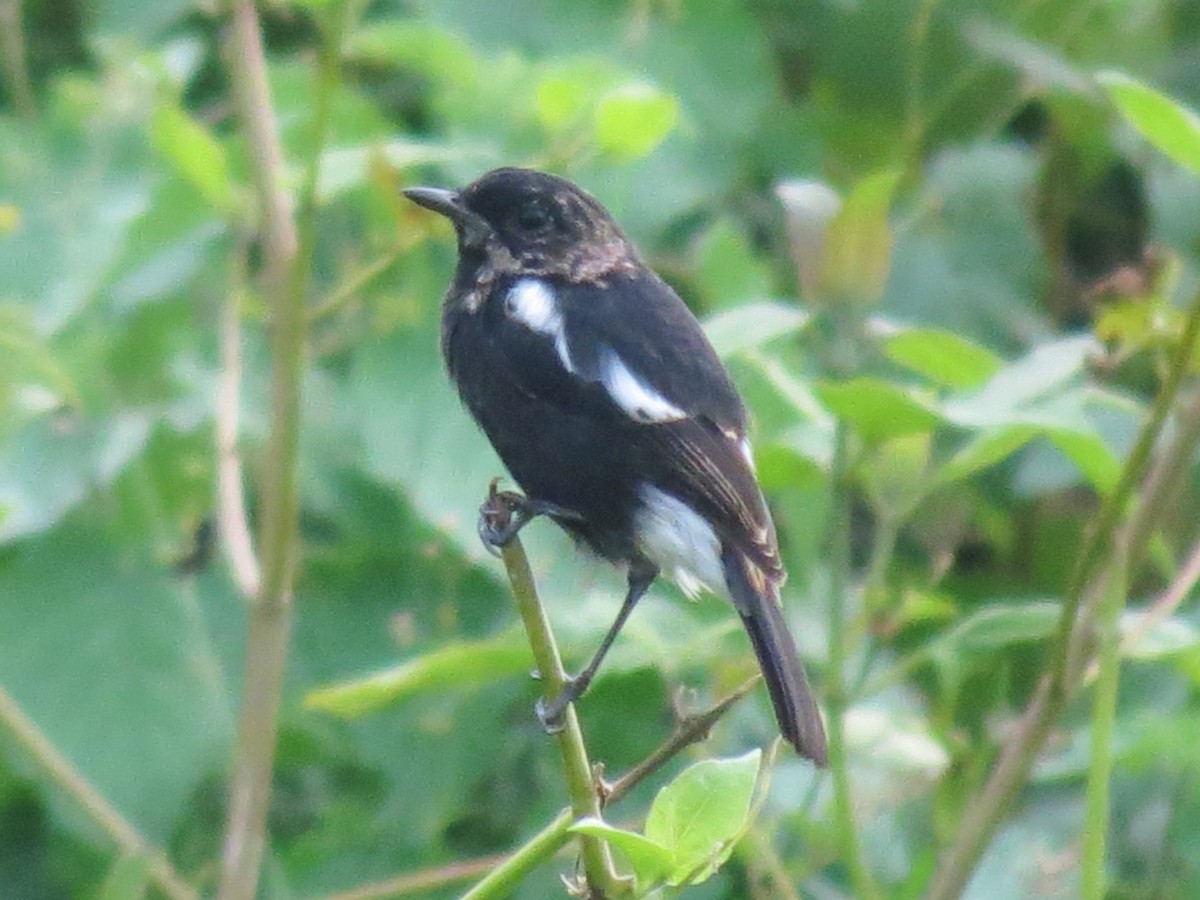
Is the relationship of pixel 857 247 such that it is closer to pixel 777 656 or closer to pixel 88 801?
pixel 777 656

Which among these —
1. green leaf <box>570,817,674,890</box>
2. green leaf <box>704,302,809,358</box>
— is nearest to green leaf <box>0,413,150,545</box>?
green leaf <box>704,302,809,358</box>

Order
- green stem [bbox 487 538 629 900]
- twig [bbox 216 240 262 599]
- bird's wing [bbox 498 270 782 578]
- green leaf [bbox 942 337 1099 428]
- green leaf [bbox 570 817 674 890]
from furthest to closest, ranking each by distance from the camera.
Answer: twig [bbox 216 240 262 599] < bird's wing [bbox 498 270 782 578] < green leaf [bbox 942 337 1099 428] < green stem [bbox 487 538 629 900] < green leaf [bbox 570 817 674 890]

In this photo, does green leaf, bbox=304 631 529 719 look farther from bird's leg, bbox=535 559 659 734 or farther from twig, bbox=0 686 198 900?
twig, bbox=0 686 198 900

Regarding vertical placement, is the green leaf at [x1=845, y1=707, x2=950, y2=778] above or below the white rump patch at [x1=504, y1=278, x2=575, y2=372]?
below

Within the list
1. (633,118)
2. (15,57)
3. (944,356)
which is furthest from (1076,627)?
(15,57)

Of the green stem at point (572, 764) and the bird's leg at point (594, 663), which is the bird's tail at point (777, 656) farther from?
the green stem at point (572, 764)

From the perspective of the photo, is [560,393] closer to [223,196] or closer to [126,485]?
[223,196]

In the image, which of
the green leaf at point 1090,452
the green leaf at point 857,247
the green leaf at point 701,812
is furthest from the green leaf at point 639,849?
the green leaf at point 857,247
